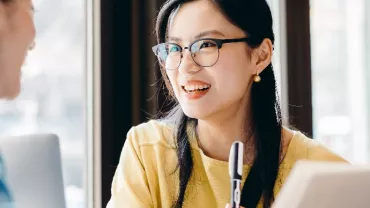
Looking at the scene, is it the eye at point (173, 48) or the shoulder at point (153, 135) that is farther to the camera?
the shoulder at point (153, 135)

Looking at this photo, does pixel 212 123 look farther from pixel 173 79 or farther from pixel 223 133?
pixel 173 79

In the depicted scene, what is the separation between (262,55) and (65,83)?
0.98 m

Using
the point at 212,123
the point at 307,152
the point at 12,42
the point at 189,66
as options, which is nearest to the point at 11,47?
the point at 12,42

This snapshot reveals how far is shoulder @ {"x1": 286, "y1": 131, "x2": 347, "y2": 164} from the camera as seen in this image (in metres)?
1.22

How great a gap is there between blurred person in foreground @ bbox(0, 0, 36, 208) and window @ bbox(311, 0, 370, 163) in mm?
1705

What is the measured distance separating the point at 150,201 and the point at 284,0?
1302 millimetres

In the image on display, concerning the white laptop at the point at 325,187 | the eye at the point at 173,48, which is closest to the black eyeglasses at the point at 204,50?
the eye at the point at 173,48

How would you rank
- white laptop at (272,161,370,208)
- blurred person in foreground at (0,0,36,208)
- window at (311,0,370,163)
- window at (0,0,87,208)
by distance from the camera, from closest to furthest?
white laptop at (272,161,370,208) < blurred person in foreground at (0,0,36,208) < window at (0,0,87,208) < window at (311,0,370,163)

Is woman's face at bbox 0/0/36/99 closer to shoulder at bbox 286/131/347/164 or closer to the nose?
the nose

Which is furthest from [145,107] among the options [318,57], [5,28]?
[5,28]

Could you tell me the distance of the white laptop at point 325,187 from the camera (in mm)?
617

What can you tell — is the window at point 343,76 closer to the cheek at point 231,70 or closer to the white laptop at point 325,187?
the cheek at point 231,70

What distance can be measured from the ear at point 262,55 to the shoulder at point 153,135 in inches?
10.9

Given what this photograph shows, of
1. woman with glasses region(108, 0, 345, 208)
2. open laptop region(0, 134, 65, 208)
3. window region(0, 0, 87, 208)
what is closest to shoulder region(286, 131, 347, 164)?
woman with glasses region(108, 0, 345, 208)
